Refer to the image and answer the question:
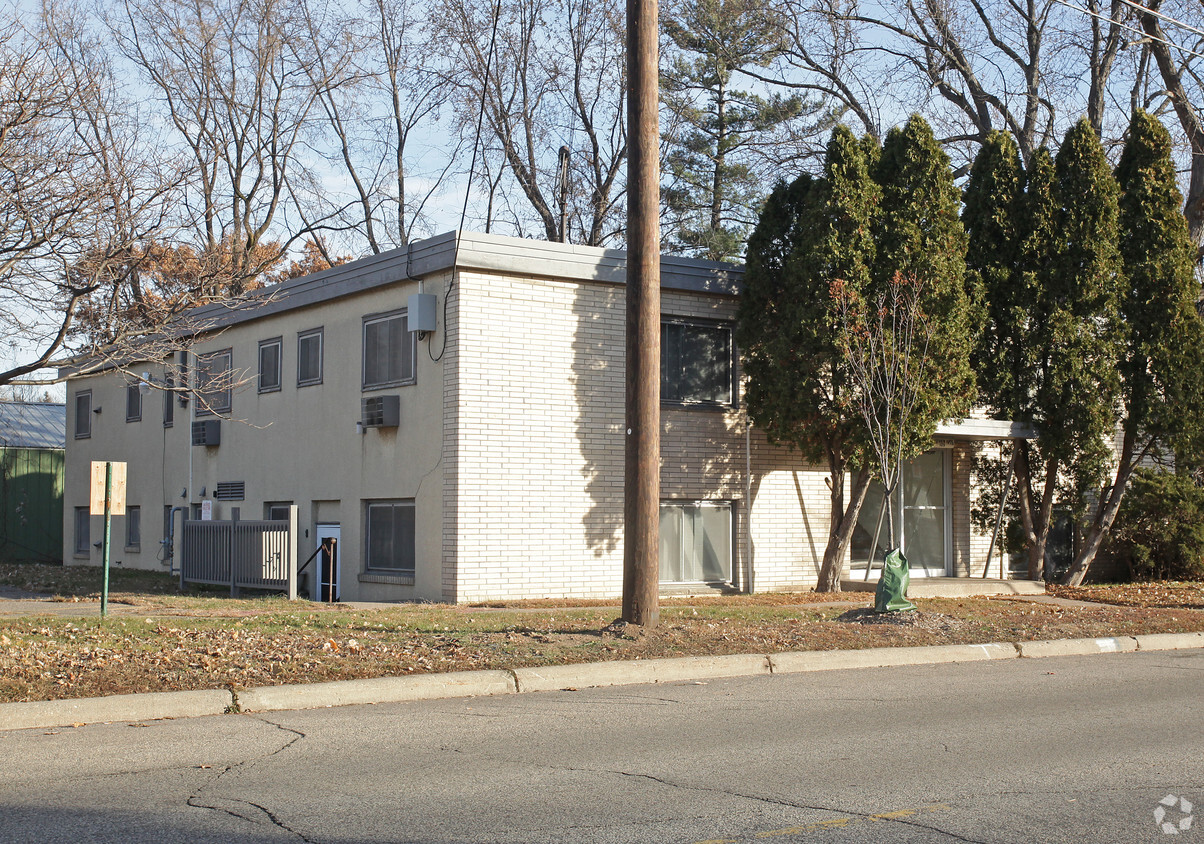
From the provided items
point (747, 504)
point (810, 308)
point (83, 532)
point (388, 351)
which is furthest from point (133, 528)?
point (810, 308)

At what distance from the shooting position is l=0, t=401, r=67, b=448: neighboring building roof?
3784 centimetres

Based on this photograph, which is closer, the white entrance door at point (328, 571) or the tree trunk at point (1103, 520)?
the white entrance door at point (328, 571)

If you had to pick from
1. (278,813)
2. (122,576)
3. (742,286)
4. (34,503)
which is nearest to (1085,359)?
(742,286)

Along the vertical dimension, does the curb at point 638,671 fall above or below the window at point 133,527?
below

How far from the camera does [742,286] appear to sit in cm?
1939

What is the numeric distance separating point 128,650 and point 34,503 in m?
27.2

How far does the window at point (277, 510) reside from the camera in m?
21.2

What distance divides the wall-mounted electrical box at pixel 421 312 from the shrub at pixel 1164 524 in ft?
44.6

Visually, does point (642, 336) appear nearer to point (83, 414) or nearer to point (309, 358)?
point (309, 358)

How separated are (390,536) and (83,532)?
1343 cm

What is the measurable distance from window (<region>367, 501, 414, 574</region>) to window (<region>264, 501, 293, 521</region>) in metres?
2.65

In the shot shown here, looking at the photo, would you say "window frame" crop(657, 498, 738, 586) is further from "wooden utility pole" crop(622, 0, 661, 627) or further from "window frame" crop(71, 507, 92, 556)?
"window frame" crop(71, 507, 92, 556)

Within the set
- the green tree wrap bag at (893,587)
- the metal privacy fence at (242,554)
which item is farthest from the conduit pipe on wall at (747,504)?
the metal privacy fence at (242,554)

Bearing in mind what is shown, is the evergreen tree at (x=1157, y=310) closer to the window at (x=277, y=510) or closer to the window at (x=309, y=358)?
the window at (x=309, y=358)
